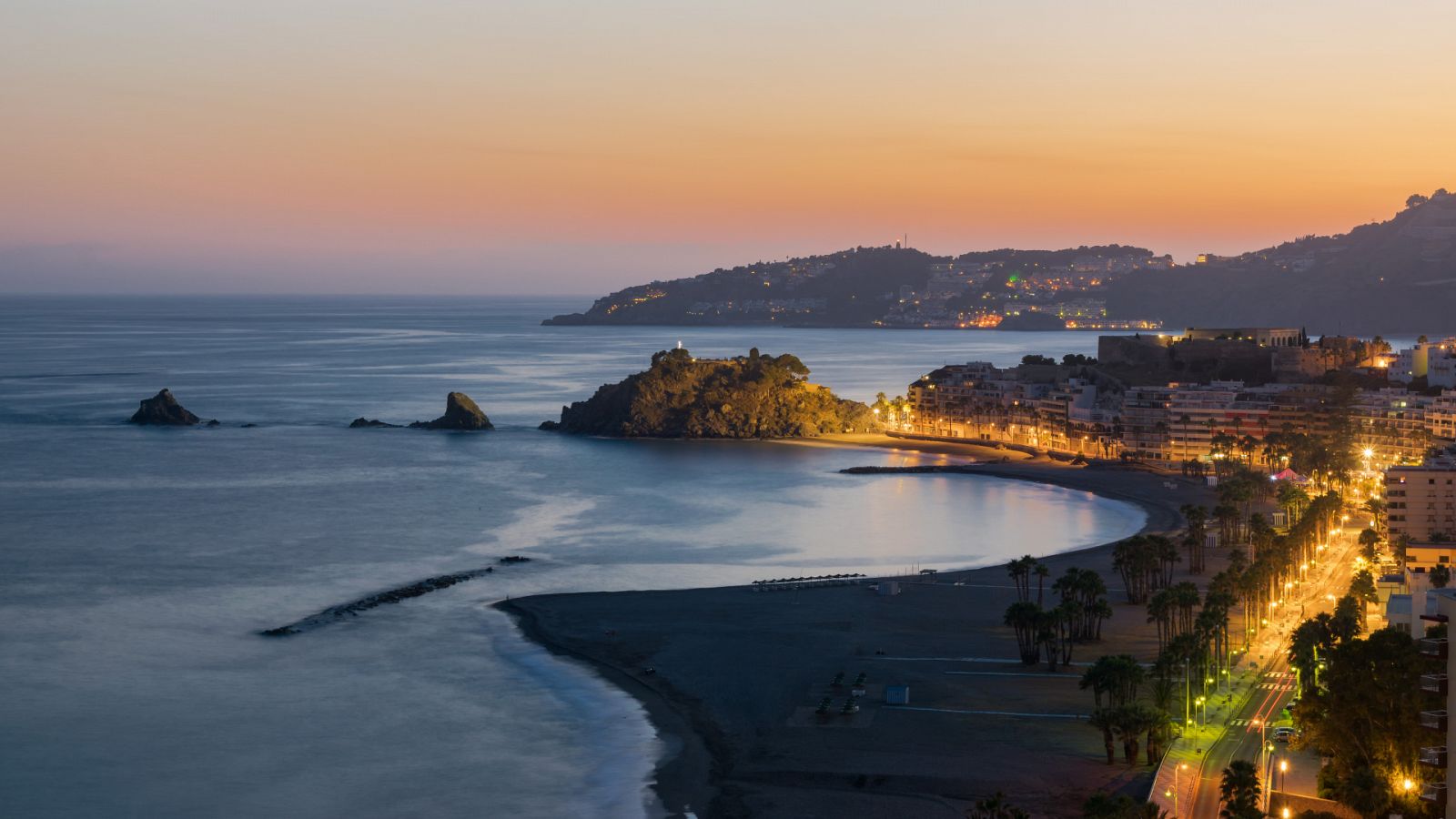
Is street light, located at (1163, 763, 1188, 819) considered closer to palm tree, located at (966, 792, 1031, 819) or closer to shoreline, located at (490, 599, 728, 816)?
palm tree, located at (966, 792, 1031, 819)

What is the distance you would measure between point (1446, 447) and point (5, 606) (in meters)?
53.5

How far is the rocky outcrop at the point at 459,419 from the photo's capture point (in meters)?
97.1

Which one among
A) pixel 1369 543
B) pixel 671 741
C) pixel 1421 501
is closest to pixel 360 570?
pixel 671 741

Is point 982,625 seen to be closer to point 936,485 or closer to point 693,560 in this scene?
point 693,560

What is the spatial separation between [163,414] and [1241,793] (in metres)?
86.7

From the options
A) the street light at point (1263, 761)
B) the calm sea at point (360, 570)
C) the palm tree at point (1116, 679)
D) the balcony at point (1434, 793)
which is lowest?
the calm sea at point (360, 570)

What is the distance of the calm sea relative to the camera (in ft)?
94.1

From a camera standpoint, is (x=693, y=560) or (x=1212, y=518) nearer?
(x=693, y=560)

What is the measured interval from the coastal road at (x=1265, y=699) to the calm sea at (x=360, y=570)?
9.77 m

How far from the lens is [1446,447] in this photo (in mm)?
60312

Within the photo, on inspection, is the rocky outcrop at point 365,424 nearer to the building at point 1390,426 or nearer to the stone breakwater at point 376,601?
the stone breakwater at point 376,601

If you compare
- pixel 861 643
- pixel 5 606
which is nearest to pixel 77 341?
pixel 5 606

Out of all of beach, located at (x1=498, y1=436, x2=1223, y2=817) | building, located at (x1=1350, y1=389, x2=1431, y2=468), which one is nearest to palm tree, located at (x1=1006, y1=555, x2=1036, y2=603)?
beach, located at (x1=498, y1=436, x2=1223, y2=817)

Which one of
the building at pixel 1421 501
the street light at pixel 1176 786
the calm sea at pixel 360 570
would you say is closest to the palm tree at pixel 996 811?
the street light at pixel 1176 786
